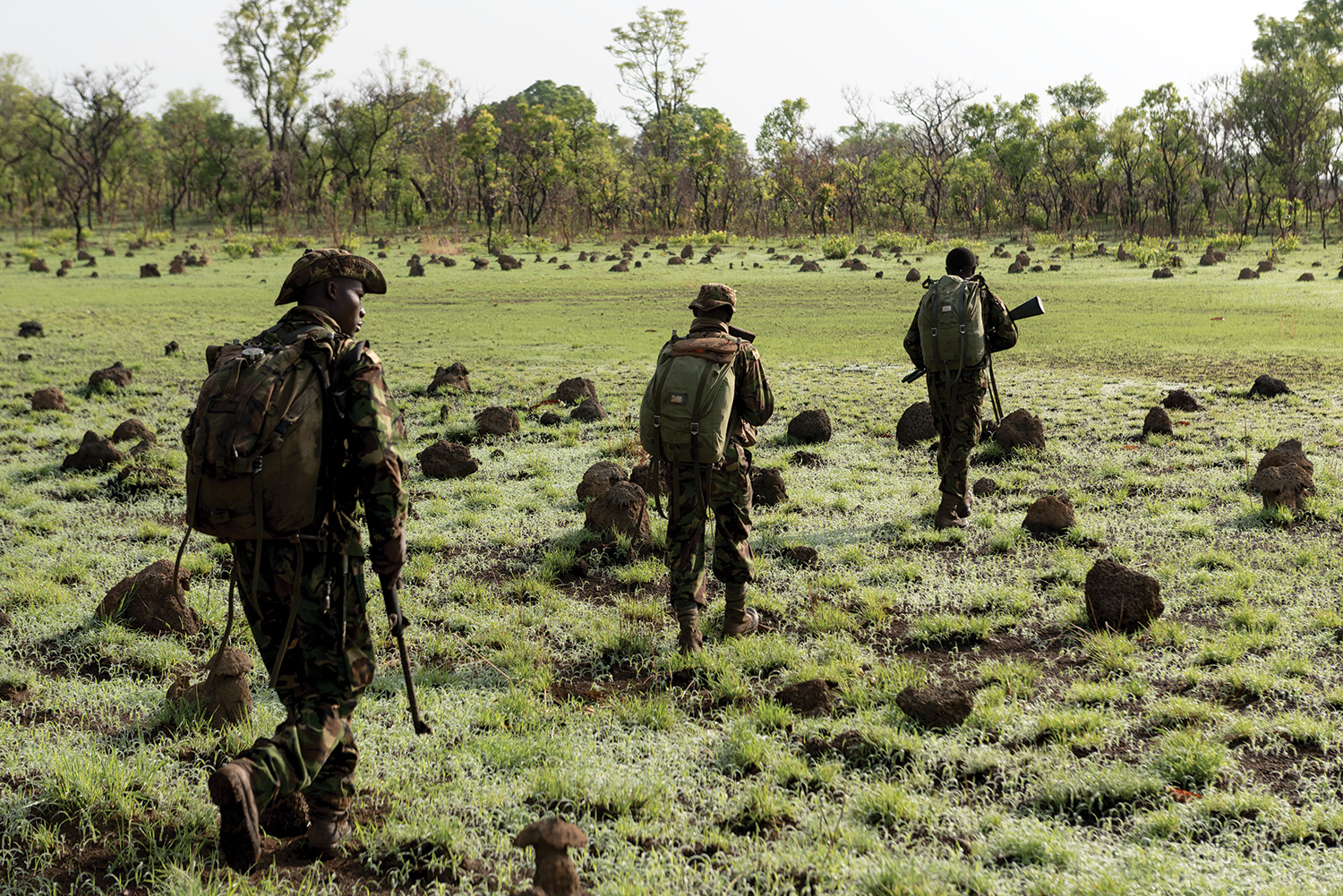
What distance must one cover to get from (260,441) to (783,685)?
2.92m

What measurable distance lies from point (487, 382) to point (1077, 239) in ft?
112

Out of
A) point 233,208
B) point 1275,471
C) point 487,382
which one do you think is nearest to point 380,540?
point 1275,471

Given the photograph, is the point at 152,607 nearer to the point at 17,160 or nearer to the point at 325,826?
the point at 325,826

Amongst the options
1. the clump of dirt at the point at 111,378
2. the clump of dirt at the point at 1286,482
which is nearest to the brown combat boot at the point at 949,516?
the clump of dirt at the point at 1286,482

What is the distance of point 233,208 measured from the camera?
181 ft

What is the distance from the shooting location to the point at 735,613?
5.59 meters

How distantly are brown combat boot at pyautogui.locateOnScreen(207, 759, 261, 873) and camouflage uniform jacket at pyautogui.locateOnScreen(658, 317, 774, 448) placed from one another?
2.93 meters

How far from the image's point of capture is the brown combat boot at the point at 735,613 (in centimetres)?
556

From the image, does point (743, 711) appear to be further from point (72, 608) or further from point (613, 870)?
point (72, 608)

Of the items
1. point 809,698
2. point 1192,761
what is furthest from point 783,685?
point 1192,761

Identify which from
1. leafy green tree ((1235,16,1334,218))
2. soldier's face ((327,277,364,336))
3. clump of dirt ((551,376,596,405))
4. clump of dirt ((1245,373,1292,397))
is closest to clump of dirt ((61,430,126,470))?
clump of dirt ((551,376,596,405))

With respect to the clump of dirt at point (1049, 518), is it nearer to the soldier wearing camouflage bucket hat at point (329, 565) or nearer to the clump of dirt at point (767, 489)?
the clump of dirt at point (767, 489)

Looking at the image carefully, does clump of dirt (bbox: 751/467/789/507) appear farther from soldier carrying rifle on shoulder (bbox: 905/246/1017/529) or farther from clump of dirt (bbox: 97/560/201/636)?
clump of dirt (bbox: 97/560/201/636)

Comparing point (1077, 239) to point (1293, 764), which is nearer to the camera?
point (1293, 764)
